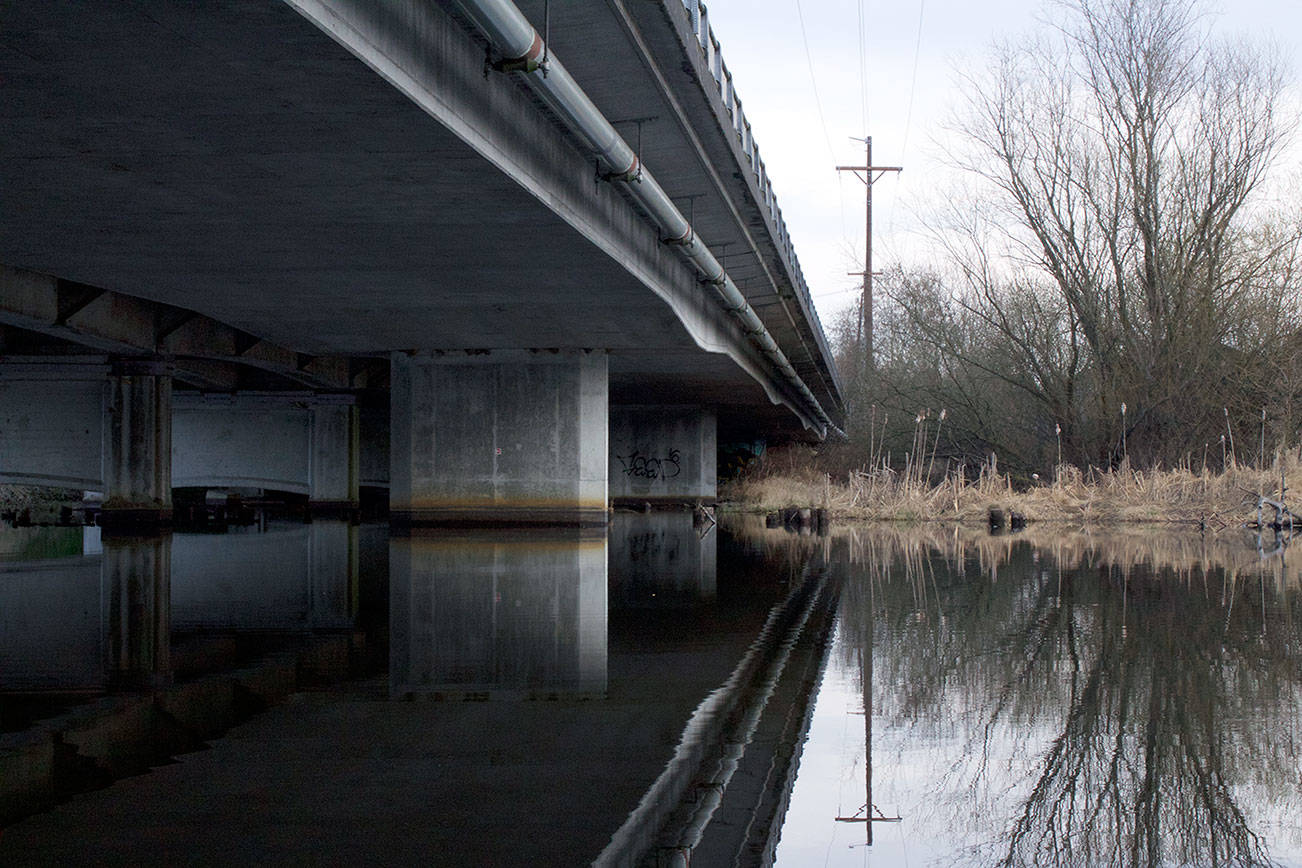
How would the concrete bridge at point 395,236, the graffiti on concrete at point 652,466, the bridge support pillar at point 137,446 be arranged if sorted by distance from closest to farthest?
the concrete bridge at point 395,236 → the bridge support pillar at point 137,446 → the graffiti on concrete at point 652,466

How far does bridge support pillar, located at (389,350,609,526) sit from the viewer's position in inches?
1035

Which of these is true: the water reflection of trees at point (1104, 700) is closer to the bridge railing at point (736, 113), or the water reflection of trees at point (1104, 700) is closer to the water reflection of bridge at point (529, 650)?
the water reflection of bridge at point (529, 650)

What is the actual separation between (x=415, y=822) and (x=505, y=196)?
938 cm

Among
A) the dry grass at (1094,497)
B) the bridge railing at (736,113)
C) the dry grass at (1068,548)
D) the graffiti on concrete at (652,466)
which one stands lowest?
the dry grass at (1068,548)

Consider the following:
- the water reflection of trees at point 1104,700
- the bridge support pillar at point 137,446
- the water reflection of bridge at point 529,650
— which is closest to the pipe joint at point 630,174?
the water reflection of bridge at point 529,650

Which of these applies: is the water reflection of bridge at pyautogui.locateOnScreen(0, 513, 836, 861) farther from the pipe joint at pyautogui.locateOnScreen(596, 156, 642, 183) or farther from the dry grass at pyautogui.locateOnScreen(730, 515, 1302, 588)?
the pipe joint at pyautogui.locateOnScreen(596, 156, 642, 183)

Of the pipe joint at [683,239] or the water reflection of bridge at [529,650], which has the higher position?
the pipe joint at [683,239]

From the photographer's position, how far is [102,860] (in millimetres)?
4109

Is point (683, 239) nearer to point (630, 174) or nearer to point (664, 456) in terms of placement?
point (630, 174)

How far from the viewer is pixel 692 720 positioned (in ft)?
21.1

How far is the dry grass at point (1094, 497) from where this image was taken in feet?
90.0

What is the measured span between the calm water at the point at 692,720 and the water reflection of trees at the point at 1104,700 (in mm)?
23

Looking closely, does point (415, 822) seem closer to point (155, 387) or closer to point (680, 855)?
point (680, 855)

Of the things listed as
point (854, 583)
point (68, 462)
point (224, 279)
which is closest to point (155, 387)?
point (68, 462)
